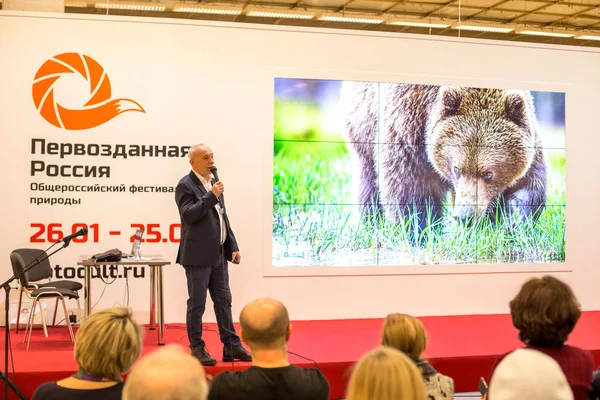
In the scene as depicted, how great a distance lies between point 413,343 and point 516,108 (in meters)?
5.70

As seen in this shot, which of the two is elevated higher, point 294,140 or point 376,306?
point 294,140

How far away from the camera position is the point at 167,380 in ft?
5.24

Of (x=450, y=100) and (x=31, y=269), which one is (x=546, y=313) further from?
(x=450, y=100)

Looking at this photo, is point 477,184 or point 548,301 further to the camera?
point 477,184

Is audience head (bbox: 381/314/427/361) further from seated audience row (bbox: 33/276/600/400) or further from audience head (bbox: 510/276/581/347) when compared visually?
audience head (bbox: 510/276/581/347)

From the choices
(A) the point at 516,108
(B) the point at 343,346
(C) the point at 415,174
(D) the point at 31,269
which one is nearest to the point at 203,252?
(B) the point at 343,346

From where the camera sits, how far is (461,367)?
5.23 m

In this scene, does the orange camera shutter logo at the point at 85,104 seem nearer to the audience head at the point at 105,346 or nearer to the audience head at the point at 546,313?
the audience head at the point at 105,346

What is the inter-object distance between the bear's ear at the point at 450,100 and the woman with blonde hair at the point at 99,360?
227 inches

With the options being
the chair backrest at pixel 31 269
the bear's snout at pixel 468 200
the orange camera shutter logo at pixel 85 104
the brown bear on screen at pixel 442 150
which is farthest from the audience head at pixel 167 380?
the bear's snout at pixel 468 200

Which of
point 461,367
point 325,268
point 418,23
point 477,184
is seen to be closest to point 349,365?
point 461,367

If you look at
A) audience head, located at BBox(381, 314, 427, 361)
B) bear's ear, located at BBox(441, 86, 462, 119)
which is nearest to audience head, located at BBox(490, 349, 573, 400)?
audience head, located at BBox(381, 314, 427, 361)

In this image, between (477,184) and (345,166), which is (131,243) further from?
(477,184)

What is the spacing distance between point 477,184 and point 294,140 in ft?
6.51
